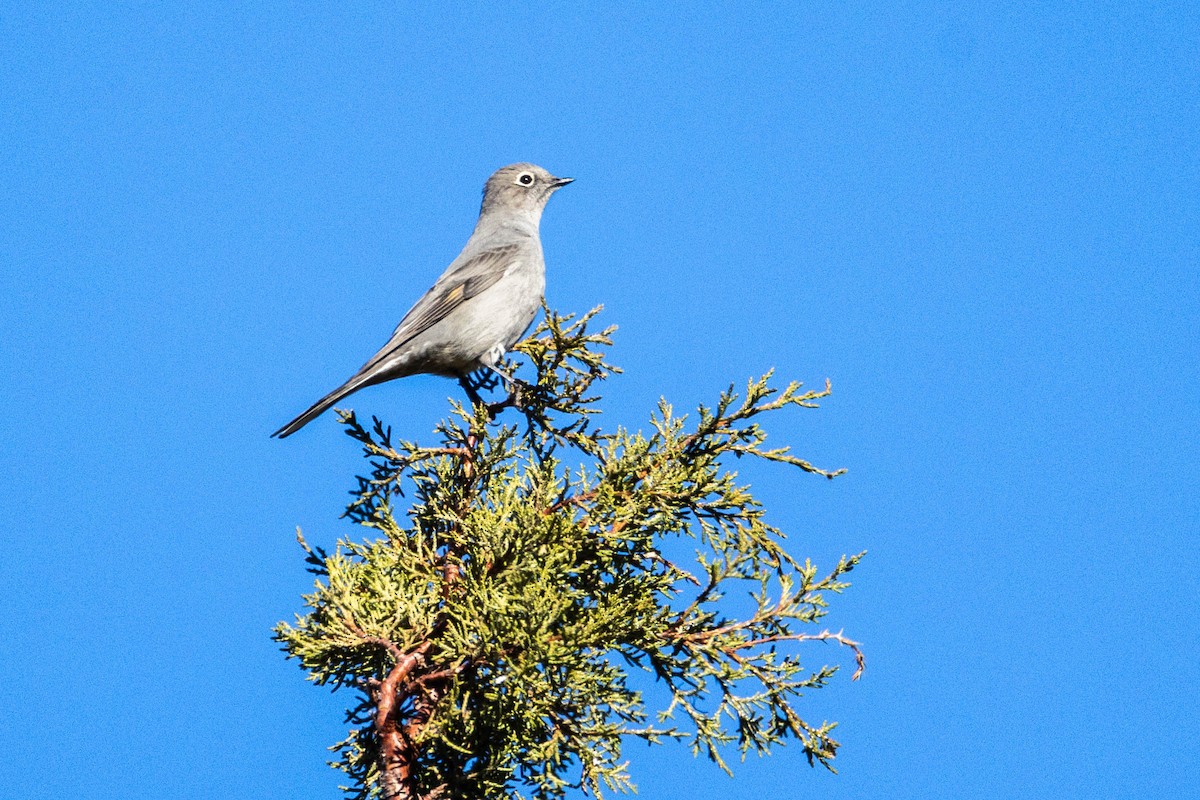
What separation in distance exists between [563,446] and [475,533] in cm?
114

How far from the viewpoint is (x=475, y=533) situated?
485 centimetres

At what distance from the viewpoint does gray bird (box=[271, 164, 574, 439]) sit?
7.78 meters

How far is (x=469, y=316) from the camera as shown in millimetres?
8016

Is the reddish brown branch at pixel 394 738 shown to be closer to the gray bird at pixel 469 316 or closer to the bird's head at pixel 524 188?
the gray bird at pixel 469 316

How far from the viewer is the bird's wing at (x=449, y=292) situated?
7.89 meters

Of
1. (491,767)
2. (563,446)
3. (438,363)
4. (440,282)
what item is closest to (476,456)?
(563,446)

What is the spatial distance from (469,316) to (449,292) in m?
0.56

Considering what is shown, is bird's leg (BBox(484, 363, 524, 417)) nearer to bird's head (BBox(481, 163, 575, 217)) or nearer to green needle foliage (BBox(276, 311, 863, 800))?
green needle foliage (BBox(276, 311, 863, 800))

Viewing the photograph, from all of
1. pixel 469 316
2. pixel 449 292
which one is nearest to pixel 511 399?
pixel 469 316

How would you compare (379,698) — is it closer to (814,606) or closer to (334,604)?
(334,604)

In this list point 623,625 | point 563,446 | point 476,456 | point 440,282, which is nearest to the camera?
point 623,625

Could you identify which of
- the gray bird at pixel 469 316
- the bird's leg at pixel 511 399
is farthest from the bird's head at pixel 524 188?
the bird's leg at pixel 511 399

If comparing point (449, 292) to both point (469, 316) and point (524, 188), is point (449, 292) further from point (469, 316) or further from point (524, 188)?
point (524, 188)

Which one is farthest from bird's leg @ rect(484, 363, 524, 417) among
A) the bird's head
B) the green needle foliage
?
the bird's head
